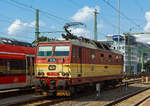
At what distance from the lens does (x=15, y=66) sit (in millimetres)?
14688

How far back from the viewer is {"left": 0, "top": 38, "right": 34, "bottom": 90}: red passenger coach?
13.8 metres

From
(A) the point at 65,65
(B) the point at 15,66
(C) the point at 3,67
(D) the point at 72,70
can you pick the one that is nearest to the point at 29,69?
(B) the point at 15,66

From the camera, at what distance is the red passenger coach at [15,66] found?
1378 cm

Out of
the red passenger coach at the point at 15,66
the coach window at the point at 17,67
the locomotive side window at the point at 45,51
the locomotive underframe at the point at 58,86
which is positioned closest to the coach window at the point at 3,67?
the red passenger coach at the point at 15,66

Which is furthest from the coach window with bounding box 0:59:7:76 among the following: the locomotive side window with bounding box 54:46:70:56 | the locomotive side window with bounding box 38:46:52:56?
the locomotive side window with bounding box 54:46:70:56

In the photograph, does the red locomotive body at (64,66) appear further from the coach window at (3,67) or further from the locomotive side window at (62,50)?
the coach window at (3,67)

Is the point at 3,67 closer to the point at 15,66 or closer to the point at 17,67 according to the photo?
the point at 15,66

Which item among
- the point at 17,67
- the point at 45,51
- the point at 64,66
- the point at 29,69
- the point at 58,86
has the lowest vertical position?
the point at 58,86

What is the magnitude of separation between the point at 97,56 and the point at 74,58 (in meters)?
3.22

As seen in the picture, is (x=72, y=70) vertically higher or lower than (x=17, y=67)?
lower

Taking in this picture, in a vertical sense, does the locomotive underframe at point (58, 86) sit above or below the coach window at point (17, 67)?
below

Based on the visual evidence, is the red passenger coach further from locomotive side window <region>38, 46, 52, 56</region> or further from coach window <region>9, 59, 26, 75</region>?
locomotive side window <region>38, 46, 52, 56</region>

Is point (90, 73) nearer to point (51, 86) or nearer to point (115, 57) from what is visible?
point (51, 86)

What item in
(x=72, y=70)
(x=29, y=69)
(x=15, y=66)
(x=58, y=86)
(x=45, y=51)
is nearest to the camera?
(x=58, y=86)
